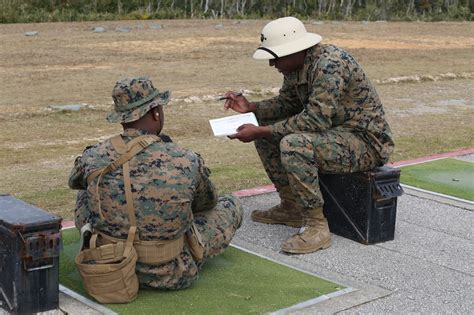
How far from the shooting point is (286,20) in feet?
17.9

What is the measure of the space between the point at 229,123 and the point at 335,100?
742 mm

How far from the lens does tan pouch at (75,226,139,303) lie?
13.6ft

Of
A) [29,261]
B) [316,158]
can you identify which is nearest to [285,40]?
[316,158]

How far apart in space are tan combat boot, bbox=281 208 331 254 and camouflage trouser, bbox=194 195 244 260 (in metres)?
0.55

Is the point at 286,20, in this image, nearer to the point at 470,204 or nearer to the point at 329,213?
the point at 329,213

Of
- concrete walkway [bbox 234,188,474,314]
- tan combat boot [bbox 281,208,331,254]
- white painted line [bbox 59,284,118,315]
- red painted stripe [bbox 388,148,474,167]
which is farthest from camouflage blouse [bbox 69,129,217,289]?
red painted stripe [bbox 388,148,474,167]

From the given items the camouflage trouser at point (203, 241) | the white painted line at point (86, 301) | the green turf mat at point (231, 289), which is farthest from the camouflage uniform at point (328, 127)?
the white painted line at point (86, 301)

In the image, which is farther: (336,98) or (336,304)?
(336,98)

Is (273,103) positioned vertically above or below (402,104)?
above

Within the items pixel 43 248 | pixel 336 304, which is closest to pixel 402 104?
pixel 336 304

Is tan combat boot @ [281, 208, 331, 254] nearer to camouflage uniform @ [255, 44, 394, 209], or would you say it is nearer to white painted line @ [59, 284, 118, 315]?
camouflage uniform @ [255, 44, 394, 209]

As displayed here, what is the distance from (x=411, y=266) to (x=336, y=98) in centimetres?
122

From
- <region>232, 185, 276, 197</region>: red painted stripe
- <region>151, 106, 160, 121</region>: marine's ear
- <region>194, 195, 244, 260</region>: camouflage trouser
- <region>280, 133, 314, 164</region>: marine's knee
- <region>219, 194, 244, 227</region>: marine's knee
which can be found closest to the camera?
<region>151, 106, 160, 121</region>: marine's ear

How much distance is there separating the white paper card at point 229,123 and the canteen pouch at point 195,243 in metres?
0.92
